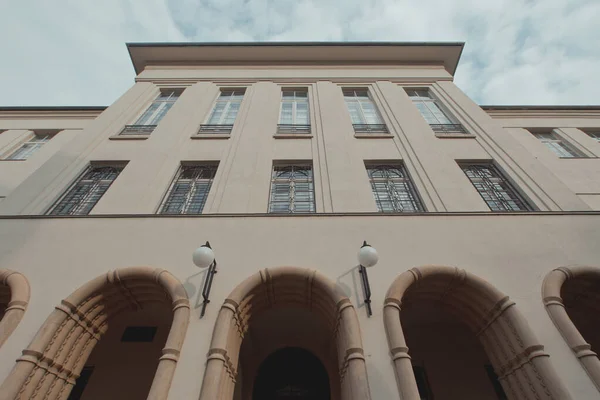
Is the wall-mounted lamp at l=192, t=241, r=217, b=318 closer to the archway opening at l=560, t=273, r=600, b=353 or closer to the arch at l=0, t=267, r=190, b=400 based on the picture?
the arch at l=0, t=267, r=190, b=400

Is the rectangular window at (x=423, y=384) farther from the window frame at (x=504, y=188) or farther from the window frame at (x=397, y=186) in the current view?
the window frame at (x=504, y=188)

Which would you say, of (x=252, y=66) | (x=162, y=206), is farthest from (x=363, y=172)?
(x=252, y=66)

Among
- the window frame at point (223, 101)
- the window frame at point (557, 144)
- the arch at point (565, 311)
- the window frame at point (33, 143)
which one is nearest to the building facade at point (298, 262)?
the arch at point (565, 311)

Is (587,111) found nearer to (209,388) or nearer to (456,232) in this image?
(456,232)

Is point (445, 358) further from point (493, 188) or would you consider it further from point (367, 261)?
point (493, 188)

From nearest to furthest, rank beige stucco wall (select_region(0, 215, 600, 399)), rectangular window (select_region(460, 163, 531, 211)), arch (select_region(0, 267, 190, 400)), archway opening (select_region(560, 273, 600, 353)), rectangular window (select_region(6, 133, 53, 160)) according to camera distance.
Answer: arch (select_region(0, 267, 190, 400)) → beige stucco wall (select_region(0, 215, 600, 399)) → archway opening (select_region(560, 273, 600, 353)) → rectangular window (select_region(460, 163, 531, 211)) → rectangular window (select_region(6, 133, 53, 160))

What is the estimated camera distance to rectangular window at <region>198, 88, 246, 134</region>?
855 centimetres

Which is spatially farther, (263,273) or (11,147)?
(11,147)

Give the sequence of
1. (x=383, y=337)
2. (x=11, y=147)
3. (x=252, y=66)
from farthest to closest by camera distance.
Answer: (x=252, y=66), (x=11, y=147), (x=383, y=337)

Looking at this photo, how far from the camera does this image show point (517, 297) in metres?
4.47

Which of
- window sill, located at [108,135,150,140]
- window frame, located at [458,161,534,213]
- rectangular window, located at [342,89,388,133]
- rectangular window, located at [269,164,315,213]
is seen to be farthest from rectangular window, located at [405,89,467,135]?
window sill, located at [108,135,150,140]

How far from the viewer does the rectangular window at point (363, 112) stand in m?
8.62

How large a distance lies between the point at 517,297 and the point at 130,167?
26.1 feet

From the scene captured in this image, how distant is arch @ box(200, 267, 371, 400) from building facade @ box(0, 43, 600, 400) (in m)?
0.03
